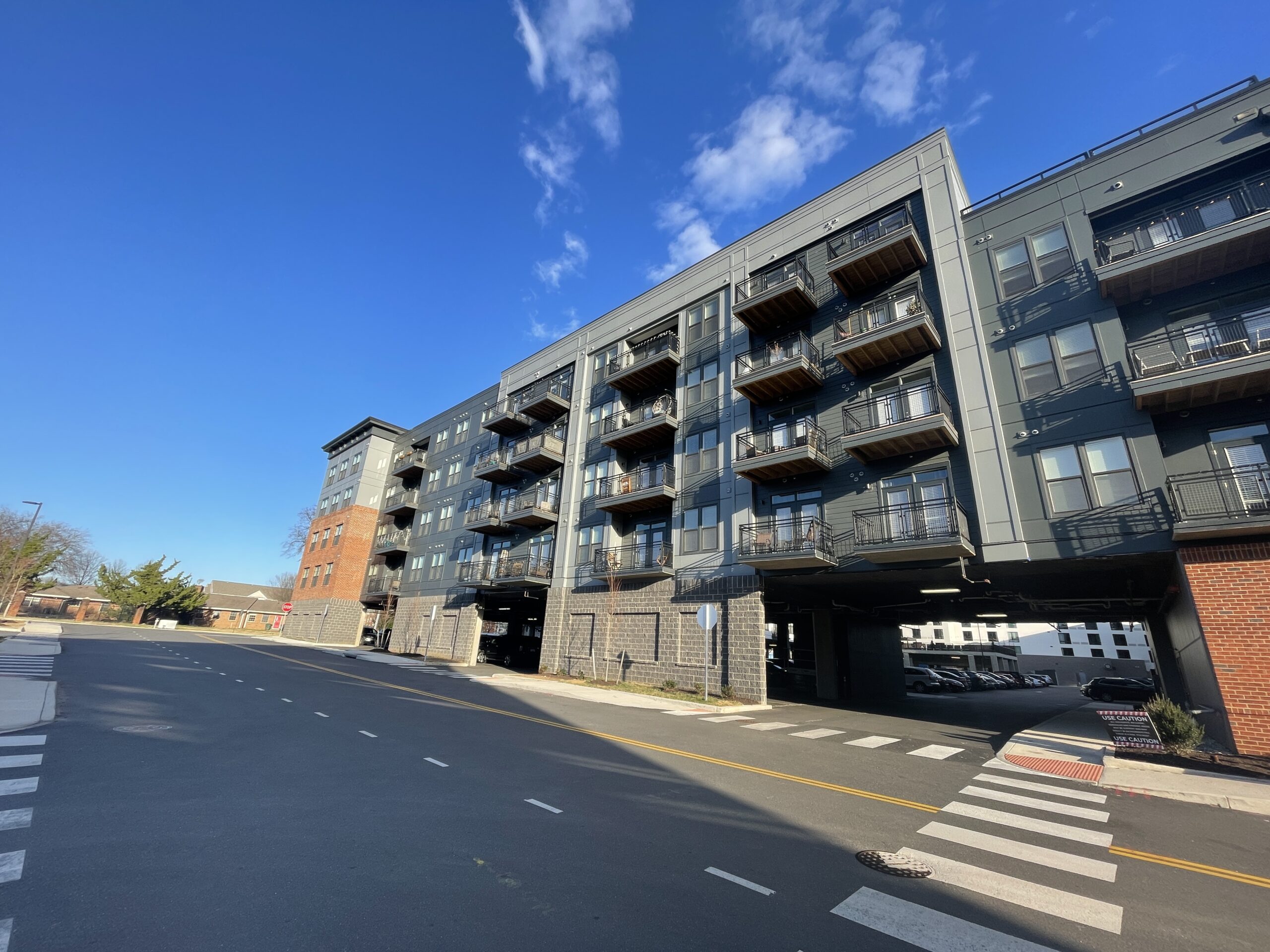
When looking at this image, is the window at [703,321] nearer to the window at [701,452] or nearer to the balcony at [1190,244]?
the window at [701,452]

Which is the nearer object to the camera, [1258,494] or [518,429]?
[1258,494]

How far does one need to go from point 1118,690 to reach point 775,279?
107ft

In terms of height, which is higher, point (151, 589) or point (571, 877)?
point (151, 589)

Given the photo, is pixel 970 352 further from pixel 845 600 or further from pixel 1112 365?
pixel 845 600

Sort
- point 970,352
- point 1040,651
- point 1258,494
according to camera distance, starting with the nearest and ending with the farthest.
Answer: point 1258,494, point 970,352, point 1040,651

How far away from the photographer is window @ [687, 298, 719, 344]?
25.2 metres

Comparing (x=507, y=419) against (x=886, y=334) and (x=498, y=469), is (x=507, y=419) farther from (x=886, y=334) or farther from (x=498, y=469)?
(x=886, y=334)

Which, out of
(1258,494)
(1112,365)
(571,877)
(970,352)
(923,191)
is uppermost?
(923,191)

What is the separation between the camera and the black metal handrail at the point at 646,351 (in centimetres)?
2606

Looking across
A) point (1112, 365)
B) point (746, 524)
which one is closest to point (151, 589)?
point (746, 524)

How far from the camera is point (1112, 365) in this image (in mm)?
14344

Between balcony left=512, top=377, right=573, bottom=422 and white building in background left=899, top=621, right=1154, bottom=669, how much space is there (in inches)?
1942

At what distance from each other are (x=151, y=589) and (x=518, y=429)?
53.9m

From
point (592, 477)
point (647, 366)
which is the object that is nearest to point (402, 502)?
point (592, 477)
